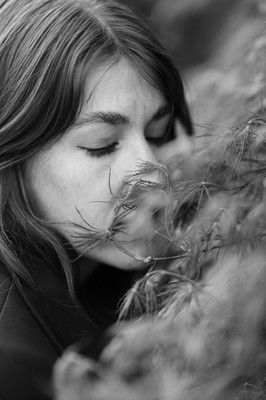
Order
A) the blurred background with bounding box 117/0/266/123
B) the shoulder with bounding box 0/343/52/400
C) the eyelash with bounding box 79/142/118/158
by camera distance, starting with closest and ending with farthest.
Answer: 1. the blurred background with bounding box 117/0/266/123
2. the shoulder with bounding box 0/343/52/400
3. the eyelash with bounding box 79/142/118/158

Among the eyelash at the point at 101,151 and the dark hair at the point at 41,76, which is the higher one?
the dark hair at the point at 41,76

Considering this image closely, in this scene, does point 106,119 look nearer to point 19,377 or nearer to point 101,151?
point 101,151

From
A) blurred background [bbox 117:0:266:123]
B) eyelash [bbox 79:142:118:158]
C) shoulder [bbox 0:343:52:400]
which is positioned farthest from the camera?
eyelash [bbox 79:142:118:158]

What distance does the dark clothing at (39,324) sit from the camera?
135 cm

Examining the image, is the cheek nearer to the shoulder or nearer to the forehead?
the forehead

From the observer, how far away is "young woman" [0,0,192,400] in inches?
56.4

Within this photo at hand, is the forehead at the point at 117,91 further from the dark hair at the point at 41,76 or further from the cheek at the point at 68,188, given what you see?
the cheek at the point at 68,188

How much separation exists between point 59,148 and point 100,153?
103 millimetres

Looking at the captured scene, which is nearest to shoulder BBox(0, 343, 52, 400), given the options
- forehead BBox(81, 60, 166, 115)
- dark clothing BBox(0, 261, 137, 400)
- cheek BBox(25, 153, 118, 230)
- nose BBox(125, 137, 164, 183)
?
dark clothing BBox(0, 261, 137, 400)

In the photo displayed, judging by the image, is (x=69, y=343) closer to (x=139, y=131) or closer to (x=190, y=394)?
Answer: (x=139, y=131)

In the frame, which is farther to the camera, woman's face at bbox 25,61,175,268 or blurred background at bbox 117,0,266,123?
woman's face at bbox 25,61,175,268

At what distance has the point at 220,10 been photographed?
1458 mm

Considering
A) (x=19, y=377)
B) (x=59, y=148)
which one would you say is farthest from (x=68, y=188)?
(x=19, y=377)

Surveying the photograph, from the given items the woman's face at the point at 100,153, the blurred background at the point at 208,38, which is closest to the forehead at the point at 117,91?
the woman's face at the point at 100,153
